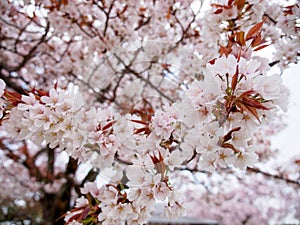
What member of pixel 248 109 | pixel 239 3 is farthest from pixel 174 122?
pixel 239 3

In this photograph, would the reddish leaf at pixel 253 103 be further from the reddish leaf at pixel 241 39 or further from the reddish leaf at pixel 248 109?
the reddish leaf at pixel 241 39

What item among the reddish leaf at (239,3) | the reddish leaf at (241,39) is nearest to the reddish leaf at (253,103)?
the reddish leaf at (241,39)

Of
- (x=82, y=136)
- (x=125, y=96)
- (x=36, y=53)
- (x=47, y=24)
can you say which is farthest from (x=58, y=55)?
(x=82, y=136)

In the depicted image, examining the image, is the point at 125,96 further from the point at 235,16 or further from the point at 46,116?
the point at 46,116

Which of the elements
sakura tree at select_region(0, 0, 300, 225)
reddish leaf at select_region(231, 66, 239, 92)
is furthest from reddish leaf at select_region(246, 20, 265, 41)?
reddish leaf at select_region(231, 66, 239, 92)

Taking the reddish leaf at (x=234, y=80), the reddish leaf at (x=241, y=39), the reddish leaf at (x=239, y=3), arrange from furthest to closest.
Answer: the reddish leaf at (x=239, y=3) < the reddish leaf at (x=241, y=39) < the reddish leaf at (x=234, y=80)

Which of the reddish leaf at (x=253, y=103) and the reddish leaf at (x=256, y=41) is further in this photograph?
the reddish leaf at (x=256, y=41)

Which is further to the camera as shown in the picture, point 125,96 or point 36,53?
point 36,53

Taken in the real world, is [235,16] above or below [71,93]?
above

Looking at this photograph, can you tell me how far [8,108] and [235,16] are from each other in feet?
2.77

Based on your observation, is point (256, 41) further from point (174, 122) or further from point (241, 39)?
point (174, 122)

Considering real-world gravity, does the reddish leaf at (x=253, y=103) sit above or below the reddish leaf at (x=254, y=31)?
below

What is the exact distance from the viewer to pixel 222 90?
36.2 inches

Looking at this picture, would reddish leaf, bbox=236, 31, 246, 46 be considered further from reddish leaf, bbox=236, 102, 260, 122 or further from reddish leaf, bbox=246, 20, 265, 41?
reddish leaf, bbox=236, 102, 260, 122
